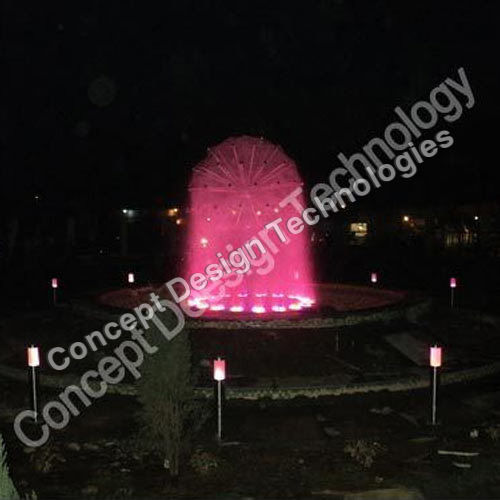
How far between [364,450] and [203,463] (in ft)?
5.99

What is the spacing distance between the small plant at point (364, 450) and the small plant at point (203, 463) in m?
1.54

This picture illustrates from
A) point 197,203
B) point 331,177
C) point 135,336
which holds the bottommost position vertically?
point 135,336

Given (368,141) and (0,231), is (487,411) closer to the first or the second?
(0,231)

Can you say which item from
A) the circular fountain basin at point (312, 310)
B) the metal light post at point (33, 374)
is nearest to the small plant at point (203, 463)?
the metal light post at point (33, 374)

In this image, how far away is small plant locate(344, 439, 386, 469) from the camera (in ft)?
22.6

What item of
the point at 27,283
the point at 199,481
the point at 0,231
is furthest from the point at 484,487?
the point at 0,231

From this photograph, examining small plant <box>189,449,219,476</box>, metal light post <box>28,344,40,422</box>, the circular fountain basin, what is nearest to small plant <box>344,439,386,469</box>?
small plant <box>189,449,219,476</box>

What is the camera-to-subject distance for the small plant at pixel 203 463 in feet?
21.8

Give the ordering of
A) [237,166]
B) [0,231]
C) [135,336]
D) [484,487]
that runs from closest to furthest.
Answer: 1. [484,487]
2. [135,336]
3. [237,166]
4. [0,231]

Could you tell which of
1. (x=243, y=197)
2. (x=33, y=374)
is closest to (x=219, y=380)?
(x=33, y=374)

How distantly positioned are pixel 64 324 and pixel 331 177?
33147 mm

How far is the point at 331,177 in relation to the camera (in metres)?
44.0

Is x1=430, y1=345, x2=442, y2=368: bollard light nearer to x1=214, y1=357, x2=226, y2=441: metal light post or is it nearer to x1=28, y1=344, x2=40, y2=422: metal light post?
x1=214, y1=357, x2=226, y2=441: metal light post

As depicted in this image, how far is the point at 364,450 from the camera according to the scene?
712cm
